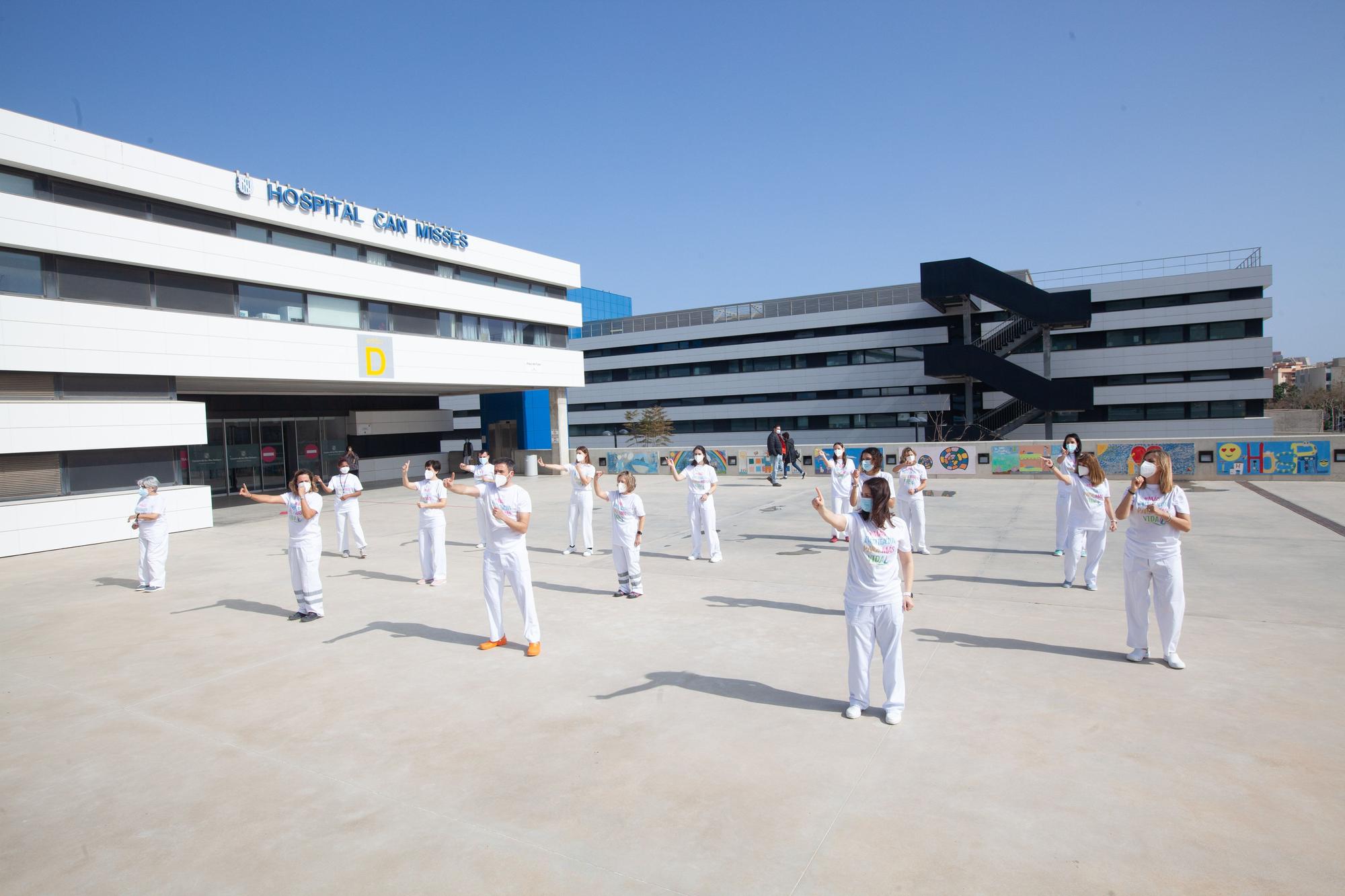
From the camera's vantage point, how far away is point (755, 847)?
4086mm

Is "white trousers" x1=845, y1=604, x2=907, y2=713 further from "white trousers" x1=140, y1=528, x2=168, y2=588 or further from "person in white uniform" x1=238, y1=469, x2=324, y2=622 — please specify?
"white trousers" x1=140, y1=528, x2=168, y2=588

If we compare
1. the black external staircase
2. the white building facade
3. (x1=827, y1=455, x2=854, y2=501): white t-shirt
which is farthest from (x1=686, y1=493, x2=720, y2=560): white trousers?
the black external staircase

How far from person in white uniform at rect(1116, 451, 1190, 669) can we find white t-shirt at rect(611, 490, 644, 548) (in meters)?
5.79

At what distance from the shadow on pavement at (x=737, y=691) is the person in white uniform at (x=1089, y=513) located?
18.3 ft

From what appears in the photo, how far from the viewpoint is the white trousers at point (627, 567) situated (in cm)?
1001

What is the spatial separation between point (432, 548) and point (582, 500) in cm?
303

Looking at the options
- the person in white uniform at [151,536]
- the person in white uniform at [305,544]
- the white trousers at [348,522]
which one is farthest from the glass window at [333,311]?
the person in white uniform at [305,544]

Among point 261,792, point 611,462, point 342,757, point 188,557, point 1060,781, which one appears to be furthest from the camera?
point 611,462

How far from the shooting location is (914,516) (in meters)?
12.2

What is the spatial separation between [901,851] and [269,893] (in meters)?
3.48

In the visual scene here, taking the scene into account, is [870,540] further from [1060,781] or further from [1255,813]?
[1255,813]

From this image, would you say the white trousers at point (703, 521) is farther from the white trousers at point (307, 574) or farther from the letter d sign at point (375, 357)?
the letter d sign at point (375, 357)

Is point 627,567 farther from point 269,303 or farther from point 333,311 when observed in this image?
point 333,311

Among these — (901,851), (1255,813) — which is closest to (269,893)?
(901,851)
